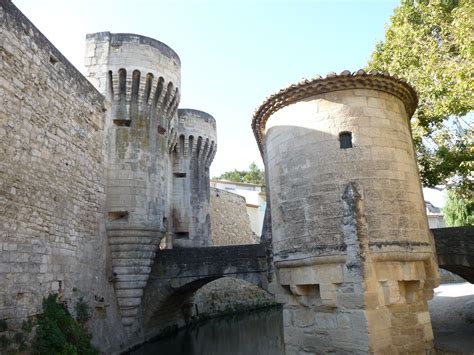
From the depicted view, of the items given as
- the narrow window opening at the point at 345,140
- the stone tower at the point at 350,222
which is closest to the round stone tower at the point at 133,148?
the stone tower at the point at 350,222

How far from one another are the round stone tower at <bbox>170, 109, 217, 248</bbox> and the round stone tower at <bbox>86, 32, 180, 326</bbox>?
12.8 ft

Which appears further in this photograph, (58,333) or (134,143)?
(134,143)

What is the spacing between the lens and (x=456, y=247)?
29.1 feet

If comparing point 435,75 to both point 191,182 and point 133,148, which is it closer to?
point 133,148

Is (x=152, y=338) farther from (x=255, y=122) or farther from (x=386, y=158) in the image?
(x=386, y=158)

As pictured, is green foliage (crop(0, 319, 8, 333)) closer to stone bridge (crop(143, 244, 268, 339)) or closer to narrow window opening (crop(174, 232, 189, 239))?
stone bridge (crop(143, 244, 268, 339))

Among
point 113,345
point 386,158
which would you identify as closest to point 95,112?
point 113,345

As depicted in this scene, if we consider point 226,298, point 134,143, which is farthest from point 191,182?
point 226,298

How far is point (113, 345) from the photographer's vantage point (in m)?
9.12

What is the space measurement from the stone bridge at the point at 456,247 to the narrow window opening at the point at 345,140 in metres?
4.57

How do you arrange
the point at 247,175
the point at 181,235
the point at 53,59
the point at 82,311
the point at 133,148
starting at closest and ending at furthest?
the point at 53,59
the point at 82,311
the point at 133,148
the point at 181,235
the point at 247,175

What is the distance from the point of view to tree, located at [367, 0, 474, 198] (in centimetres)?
808

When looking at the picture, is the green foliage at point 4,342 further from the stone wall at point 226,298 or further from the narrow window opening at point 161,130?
the stone wall at point 226,298

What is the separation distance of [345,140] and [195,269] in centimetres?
624
